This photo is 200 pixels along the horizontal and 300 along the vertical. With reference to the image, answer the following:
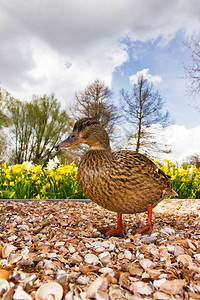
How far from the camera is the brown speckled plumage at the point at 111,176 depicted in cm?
221

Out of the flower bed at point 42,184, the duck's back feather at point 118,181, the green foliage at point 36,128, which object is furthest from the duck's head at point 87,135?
the green foliage at point 36,128

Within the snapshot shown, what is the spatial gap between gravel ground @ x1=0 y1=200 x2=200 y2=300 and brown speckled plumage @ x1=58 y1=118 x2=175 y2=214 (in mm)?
408

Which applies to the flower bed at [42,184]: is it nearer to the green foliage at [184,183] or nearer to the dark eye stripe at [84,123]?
the green foliage at [184,183]

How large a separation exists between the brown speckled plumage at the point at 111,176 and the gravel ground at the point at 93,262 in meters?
0.41

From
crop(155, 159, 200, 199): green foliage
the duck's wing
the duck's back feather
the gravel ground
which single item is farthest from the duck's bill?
crop(155, 159, 200, 199): green foliage

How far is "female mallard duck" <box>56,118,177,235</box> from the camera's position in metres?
2.22

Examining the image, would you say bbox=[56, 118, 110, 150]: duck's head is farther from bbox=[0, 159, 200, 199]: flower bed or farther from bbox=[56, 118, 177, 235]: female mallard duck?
bbox=[0, 159, 200, 199]: flower bed

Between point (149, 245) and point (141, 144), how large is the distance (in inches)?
564

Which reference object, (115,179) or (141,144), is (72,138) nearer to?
(115,179)

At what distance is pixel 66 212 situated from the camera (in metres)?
3.81

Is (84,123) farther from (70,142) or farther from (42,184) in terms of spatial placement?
(42,184)

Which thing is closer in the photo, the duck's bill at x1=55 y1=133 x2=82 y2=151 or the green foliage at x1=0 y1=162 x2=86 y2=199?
the duck's bill at x1=55 y1=133 x2=82 y2=151

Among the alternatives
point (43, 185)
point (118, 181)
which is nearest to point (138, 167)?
point (118, 181)

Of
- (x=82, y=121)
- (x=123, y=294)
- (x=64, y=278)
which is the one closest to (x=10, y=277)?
(x=64, y=278)
